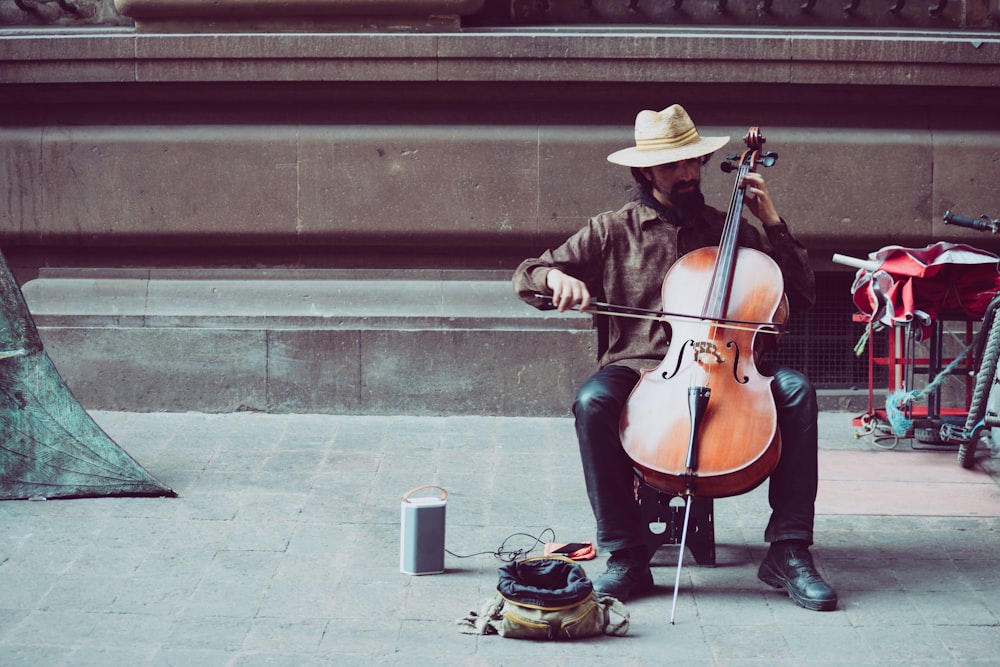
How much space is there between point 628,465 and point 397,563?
0.93 metres

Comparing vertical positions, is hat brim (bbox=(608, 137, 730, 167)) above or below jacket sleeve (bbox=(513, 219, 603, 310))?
above

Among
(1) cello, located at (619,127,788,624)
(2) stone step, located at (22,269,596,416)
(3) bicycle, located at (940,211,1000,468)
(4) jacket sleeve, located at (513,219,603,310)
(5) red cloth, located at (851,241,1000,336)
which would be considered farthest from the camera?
Result: (2) stone step, located at (22,269,596,416)

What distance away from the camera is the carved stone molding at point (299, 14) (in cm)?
648

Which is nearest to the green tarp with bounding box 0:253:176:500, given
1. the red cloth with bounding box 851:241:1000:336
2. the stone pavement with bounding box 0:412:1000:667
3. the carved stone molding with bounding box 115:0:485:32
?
the stone pavement with bounding box 0:412:1000:667

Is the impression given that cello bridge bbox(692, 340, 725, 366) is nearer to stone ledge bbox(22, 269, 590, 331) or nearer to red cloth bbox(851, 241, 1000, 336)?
red cloth bbox(851, 241, 1000, 336)

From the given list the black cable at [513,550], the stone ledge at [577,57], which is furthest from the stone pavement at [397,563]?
the stone ledge at [577,57]

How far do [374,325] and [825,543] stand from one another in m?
2.91

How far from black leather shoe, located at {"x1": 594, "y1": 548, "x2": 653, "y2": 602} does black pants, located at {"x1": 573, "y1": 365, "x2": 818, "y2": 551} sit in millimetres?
45

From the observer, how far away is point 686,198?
14.6 feet

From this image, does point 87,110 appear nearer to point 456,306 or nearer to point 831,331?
point 456,306

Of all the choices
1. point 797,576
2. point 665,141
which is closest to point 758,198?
point 665,141

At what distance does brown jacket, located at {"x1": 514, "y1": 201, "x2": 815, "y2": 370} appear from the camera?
14.4ft

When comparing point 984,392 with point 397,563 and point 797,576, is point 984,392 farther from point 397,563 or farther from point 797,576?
point 397,563

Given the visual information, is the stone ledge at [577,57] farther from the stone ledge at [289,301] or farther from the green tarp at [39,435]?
the green tarp at [39,435]
